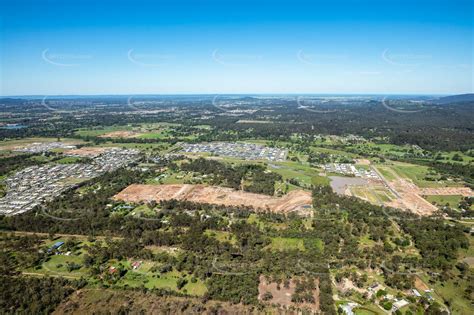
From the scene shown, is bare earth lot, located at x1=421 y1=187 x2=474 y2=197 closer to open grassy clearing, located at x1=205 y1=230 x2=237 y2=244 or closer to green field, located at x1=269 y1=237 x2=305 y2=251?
green field, located at x1=269 y1=237 x2=305 y2=251

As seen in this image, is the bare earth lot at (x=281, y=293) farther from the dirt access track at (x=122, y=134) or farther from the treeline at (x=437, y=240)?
the dirt access track at (x=122, y=134)

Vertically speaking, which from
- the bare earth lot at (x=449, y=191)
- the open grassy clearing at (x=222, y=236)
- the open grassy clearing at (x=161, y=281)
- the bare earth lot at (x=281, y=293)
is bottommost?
the bare earth lot at (x=281, y=293)

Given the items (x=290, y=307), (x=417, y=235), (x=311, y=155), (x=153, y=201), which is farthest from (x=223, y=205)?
(x=311, y=155)

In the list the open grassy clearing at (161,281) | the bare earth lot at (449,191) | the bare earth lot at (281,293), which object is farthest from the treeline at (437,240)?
the open grassy clearing at (161,281)

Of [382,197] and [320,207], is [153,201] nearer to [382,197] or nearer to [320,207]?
[320,207]

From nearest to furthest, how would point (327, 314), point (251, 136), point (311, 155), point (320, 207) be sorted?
1. point (327, 314)
2. point (320, 207)
3. point (311, 155)
4. point (251, 136)

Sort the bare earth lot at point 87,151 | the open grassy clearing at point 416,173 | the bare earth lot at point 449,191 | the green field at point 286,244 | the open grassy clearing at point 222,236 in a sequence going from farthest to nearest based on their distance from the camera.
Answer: the bare earth lot at point 87,151
the open grassy clearing at point 416,173
the bare earth lot at point 449,191
the open grassy clearing at point 222,236
the green field at point 286,244

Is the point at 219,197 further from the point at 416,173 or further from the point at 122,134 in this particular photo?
the point at 122,134

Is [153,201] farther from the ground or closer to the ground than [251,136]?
closer to the ground
